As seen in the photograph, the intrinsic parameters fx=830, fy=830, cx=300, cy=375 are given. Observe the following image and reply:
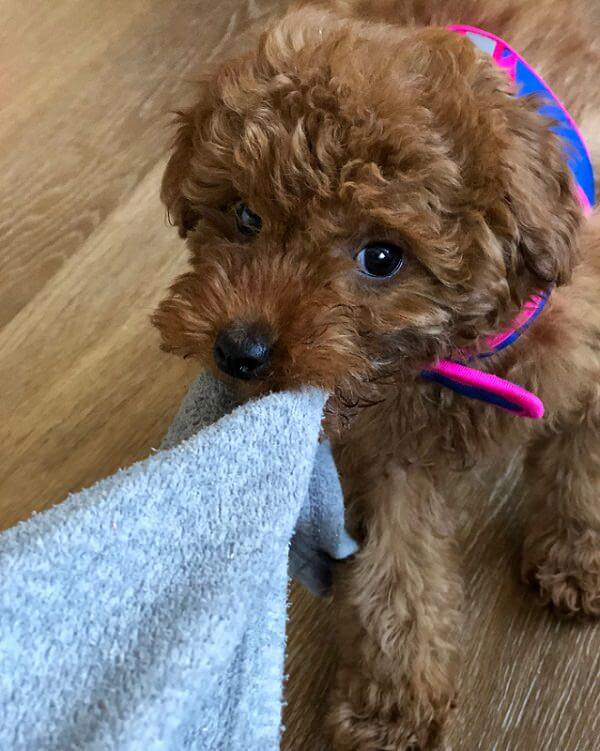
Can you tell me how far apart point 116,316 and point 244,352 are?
2.53 feet

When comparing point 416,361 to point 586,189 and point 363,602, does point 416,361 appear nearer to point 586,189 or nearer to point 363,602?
point 586,189

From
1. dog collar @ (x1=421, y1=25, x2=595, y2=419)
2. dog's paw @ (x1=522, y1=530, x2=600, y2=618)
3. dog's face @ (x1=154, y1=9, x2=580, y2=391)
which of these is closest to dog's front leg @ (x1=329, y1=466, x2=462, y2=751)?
dog's paw @ (x1=522, y1=530, x2=600, y2=618)

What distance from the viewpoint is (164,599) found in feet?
1.81

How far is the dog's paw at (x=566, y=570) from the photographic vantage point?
1123mm

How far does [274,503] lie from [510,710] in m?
0.66

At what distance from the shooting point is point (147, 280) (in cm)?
144

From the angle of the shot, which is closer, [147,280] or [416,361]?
[416,361]

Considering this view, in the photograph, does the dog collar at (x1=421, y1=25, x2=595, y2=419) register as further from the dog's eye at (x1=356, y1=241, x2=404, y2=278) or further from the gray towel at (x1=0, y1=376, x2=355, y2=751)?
the gray towel at (x1=0, y1=376, x2=355, y2=751)

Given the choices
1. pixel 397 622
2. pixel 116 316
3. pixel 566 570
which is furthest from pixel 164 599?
pixel 116 316

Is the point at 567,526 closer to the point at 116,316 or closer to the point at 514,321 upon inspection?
the point at 514,321

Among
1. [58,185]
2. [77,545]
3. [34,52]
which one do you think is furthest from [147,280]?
[77,545]

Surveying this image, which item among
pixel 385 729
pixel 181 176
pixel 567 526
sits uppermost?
pixel 181 176

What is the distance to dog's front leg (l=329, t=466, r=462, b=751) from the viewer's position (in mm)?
1059

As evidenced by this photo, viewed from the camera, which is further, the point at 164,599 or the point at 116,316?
the point at 116,316
